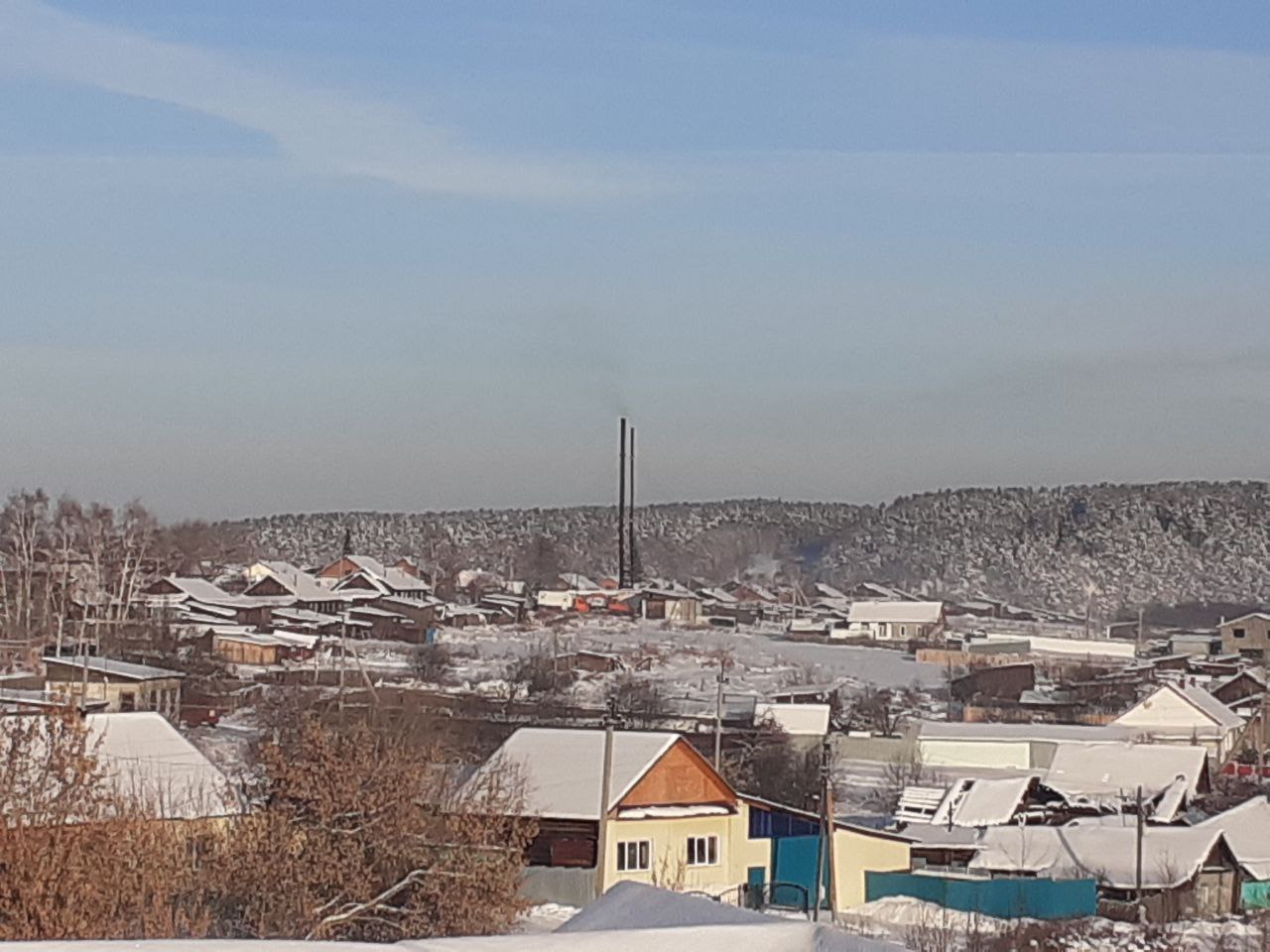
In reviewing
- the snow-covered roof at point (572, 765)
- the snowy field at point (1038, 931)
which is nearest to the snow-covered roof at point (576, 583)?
the snow-covered roof at point (572, 765)

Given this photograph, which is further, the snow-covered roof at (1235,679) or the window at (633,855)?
the snow-covered roof at (1235,679)

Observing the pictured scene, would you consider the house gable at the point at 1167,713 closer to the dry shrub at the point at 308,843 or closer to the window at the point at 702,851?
the window at the point at 702,851

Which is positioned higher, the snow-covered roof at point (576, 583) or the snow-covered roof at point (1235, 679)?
the snow-covered roof at point (576, 583)

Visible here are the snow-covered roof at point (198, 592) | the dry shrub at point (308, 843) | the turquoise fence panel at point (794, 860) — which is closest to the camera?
the dry shrub at point (308, 843)

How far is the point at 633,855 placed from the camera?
1977cm

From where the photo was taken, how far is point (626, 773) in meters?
20.0

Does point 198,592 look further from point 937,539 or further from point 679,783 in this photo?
point 937,539

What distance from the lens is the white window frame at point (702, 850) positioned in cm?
2036

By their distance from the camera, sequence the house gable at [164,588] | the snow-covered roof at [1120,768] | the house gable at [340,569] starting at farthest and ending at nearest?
the house gable at [340,569]
the house gable at [164,588]
the snow-covered roof at [1120,768]

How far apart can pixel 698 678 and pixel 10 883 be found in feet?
110

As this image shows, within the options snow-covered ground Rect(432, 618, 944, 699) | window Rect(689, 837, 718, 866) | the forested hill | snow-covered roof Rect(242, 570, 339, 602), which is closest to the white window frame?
window Rect(689, 837, 718, 866)

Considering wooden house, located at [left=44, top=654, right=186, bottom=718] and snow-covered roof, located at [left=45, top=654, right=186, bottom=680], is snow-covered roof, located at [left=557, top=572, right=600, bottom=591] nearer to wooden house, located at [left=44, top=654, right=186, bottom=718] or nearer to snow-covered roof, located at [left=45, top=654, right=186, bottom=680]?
snow-covered roof, located at [left=45, top=654, right=186, bottom=680]

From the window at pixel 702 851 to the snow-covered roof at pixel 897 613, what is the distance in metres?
45.2

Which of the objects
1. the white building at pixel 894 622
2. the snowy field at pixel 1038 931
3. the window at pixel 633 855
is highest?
the white building at pixel 894 622
